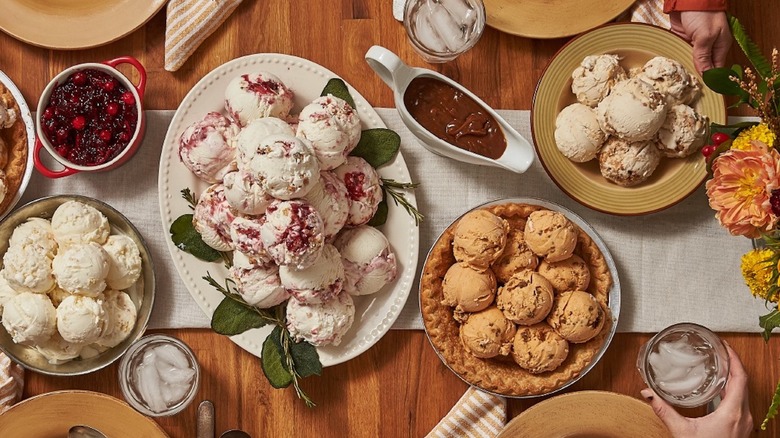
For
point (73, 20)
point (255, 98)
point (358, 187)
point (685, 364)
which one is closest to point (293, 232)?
point (358, 187)

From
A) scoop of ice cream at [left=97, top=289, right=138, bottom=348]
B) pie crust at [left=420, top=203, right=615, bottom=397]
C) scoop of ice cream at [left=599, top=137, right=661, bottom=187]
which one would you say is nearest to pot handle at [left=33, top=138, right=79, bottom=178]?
scoop of ice cream at [left=97, top=289, right=138, bottom=348]

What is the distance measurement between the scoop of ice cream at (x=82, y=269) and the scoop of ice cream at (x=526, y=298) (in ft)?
2.66

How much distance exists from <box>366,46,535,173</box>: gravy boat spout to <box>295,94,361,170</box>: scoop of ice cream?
4.1 inches

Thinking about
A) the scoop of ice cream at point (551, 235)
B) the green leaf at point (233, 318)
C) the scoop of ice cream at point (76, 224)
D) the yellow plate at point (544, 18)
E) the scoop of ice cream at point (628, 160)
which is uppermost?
the yellow plate at point (544, 18)

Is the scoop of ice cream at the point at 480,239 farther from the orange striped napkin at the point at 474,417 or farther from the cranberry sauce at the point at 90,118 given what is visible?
the cranberry sauce at the point at 90,118

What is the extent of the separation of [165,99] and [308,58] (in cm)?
33

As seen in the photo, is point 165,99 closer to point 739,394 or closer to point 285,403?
point 285,403

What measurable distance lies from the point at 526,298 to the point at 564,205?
0.95ft

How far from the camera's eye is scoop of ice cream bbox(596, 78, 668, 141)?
1.39m

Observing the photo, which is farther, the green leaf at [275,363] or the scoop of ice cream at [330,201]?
the green leaf at [275,363]

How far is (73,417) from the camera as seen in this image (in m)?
1.52

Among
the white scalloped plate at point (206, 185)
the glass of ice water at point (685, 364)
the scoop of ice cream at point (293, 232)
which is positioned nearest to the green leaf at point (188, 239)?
the white scalloped plate at point (206, 185)

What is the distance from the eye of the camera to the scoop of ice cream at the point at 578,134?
146 centimetres

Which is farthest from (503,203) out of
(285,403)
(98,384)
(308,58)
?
(98,384)
